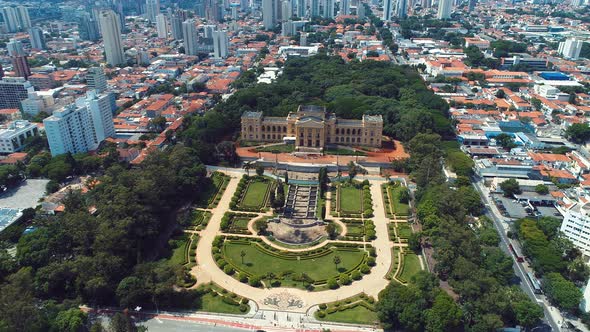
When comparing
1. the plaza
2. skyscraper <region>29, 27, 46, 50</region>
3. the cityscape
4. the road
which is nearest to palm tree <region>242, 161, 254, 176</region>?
the cityscape

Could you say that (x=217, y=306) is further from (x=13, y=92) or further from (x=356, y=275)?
(x=13, y=92)

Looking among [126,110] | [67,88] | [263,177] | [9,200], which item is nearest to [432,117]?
[263,177]

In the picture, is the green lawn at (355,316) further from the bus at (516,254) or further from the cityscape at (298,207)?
the bus at (516,254)

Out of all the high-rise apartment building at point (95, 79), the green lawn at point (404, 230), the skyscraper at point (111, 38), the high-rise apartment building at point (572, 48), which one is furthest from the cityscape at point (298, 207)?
the high-rise apartment building at point (572, 48)

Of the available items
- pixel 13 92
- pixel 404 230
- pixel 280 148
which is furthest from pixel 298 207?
pixel 13 92

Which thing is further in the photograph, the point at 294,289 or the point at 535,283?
the point at 535,283
